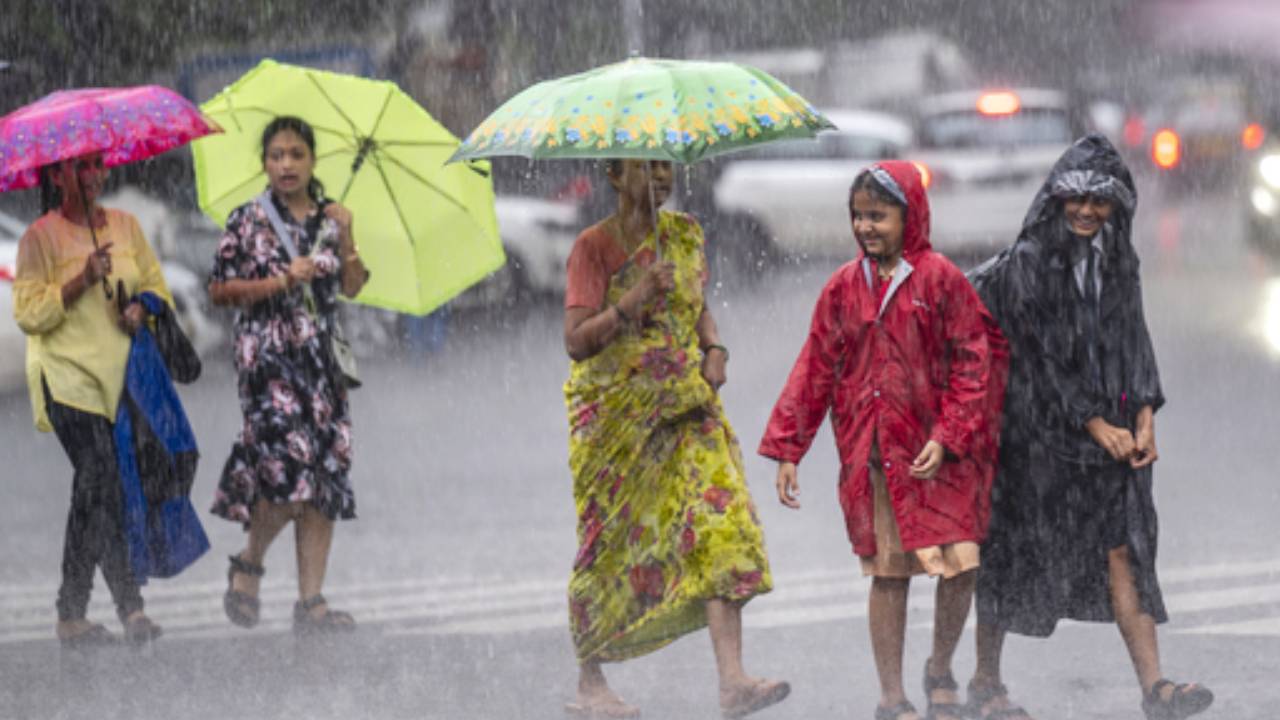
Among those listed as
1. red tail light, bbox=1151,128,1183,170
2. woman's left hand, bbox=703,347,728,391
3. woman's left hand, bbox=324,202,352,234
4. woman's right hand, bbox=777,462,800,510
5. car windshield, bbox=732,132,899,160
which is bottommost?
red tail light, bbox=1151,128,1183,170

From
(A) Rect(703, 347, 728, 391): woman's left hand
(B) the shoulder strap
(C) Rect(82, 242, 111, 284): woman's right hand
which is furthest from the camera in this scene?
(B) the shoulder strap

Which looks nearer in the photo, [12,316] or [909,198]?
[909,198]

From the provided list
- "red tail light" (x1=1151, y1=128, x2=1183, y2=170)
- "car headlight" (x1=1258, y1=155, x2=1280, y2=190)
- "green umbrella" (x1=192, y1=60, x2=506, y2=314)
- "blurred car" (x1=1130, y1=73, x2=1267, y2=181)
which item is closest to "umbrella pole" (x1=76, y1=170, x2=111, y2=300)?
"green umbrella" (x1=192, y1=60, x2=506, y2=314)

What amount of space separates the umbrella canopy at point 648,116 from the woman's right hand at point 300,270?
1.55m

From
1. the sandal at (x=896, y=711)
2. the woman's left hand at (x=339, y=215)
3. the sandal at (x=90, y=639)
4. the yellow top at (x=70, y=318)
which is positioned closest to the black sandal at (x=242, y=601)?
the sandal at (x=90, y=639)

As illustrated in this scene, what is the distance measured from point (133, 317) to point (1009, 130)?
13235 mm

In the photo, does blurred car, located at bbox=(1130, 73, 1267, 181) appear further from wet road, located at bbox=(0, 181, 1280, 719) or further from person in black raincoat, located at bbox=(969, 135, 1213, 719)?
person in black raincoat, located at bbox=(969, 135, 1213, 719)

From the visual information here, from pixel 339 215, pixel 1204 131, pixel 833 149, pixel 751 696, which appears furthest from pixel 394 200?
pixel 1204 131

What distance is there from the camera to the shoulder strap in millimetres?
7336

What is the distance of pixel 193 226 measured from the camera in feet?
52.2

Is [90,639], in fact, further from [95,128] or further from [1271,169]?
[1271,169]

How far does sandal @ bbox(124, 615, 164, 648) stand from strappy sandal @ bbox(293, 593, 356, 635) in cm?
48

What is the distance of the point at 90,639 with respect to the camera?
24.2 ft

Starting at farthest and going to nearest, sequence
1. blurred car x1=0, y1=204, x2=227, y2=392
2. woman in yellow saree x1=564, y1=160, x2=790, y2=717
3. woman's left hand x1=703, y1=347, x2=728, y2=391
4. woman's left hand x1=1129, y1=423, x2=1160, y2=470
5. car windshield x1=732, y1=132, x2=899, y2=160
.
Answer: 1. car windshield x1=732, y1=132, x2=899, y2=160
2. blurred car x1=0, y1=204, x2=227, y2=392
3. woman's left hand x1=703, y1=347, x2=728, y2=391
4. woman in yellow saree x1=564, y1=160, x2=790, y2=717
5. woman's left hand x1=1129, y1=423, x2=1160, y2=470
